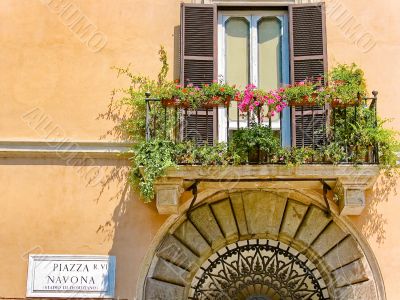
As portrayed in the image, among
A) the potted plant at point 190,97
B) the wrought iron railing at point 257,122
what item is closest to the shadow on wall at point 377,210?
the wrought iron railing at point 257,122

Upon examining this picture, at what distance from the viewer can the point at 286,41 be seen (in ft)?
28.8

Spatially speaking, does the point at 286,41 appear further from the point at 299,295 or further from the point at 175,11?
the point at 299,295

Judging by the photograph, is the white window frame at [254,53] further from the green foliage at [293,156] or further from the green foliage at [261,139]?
the green foliage at [293,156]

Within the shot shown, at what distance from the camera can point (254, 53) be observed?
8.73 m

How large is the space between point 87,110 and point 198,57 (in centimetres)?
134

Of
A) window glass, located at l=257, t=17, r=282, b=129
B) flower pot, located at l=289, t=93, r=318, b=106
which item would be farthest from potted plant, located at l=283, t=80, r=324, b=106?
window glass, located at l=257, t=17, r=282, b=129

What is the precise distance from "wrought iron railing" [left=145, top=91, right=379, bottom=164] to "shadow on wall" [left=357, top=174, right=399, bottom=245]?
2.28ft

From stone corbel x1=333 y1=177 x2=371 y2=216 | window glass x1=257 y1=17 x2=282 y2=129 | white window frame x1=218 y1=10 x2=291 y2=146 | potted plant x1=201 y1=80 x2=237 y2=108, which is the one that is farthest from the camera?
window glass x1=257 y1=17 x2=282 y2=129

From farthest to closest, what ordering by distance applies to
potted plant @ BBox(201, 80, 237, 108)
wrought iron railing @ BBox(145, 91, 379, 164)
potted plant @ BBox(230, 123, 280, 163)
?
wrought iron railing @ BBox(145, 91, 379, 164) → potted plant @ BBox(201, 80, 237, 108) → potted plant @ BBox(230, 123, 280, 163)

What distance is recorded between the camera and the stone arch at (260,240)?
8.00 metres

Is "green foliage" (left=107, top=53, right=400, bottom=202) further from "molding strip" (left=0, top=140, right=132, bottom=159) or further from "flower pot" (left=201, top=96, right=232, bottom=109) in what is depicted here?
"molding strip" (left=0, top=140, right=132, bottom=159)

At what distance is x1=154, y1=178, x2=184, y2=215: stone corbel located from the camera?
25.7 ft

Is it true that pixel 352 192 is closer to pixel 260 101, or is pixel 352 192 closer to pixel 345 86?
pixel 345 86

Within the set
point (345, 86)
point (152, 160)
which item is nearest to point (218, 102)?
point (152, 160)
